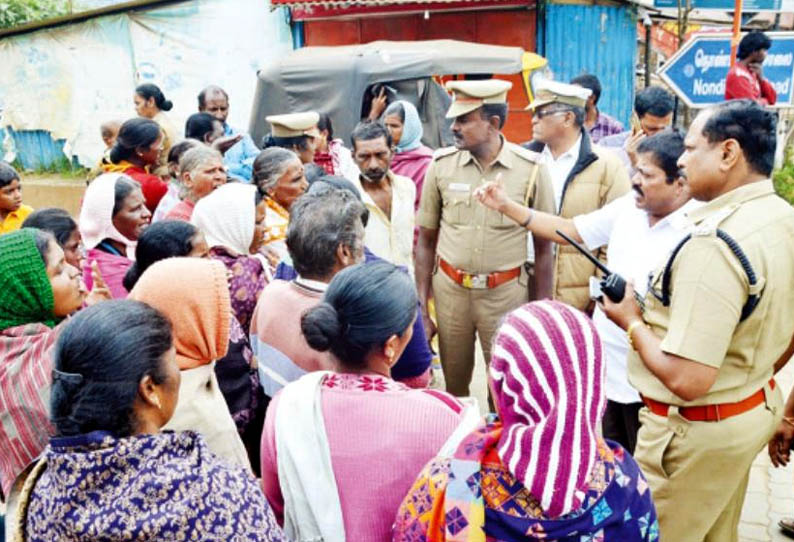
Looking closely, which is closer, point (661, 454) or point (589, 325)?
point (589, 325)

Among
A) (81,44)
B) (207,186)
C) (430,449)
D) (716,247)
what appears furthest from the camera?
(81,44)

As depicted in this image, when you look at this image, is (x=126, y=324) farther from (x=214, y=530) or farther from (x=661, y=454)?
(x=661, y=454)

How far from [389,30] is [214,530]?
9.59 m

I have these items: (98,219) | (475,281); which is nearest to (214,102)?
(98,219)

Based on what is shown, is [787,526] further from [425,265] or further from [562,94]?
[562,94]

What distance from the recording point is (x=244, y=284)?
3131 millimetres

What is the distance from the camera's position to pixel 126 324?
1.65m

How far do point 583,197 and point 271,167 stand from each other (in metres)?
1.78

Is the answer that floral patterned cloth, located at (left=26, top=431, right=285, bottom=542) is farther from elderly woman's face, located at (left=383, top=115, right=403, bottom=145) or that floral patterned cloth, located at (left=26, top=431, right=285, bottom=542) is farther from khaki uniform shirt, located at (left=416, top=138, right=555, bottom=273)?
elderly woman's face, located at (left=383, top=115, right=403, bottom=145)

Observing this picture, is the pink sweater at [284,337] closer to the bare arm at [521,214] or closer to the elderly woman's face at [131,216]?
the bare arm at [521,214]

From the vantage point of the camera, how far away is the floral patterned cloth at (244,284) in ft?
10.2

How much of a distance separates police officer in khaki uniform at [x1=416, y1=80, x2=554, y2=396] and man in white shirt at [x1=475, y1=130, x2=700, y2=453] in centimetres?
37

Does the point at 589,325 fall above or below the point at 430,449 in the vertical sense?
above

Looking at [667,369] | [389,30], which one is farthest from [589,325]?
[389,30]
